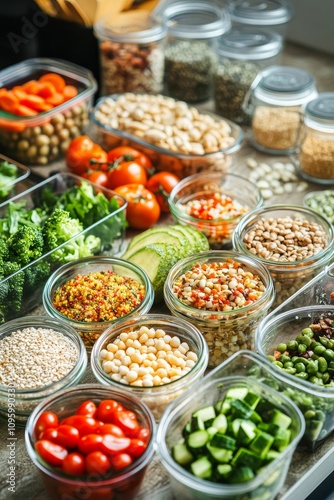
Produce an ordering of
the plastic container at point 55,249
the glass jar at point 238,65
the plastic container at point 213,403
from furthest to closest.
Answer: the glass jar at point 238,65
the plastic container at point 55,249
the plastic container at point 213,403

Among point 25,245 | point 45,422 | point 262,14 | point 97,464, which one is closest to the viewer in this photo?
point 97,464

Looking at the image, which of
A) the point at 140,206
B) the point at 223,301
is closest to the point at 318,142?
the point at 140,206

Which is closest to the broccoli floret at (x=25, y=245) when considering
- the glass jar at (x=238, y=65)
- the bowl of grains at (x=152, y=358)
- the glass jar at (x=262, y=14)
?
the bowl of grains at (x=152, y=358)

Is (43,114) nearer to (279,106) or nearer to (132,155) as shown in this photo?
(132,155)

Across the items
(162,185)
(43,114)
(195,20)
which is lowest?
(162,185)

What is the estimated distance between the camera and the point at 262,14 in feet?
9.53

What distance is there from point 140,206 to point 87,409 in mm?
847

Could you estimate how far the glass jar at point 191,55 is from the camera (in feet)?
9.40

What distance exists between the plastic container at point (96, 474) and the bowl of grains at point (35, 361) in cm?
5

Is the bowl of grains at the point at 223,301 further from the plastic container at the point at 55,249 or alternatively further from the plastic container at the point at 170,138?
the plastic container at the point at 170,138

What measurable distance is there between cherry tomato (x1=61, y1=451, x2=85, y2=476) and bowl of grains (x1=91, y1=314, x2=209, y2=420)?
0.21 m

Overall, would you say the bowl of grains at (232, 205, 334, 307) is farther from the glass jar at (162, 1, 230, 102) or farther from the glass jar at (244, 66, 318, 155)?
the glass jar at (162, 1, 230, 102)

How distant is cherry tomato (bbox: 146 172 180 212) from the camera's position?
94.6 inches

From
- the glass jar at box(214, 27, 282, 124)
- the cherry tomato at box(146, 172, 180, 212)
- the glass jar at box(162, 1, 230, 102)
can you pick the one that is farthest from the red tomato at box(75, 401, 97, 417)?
the glass jar at box(162, 1, 230, 102)
